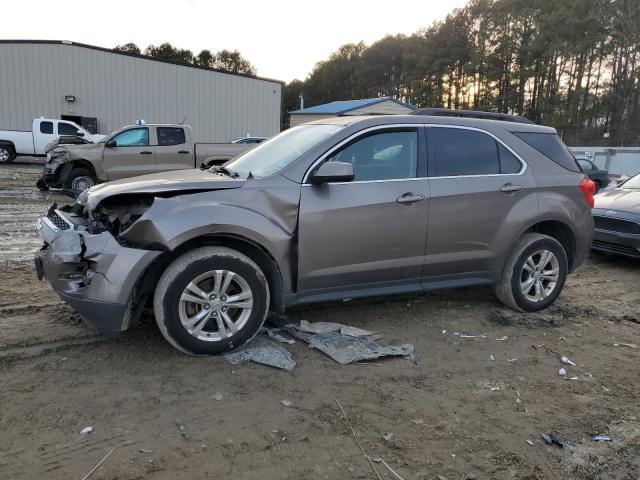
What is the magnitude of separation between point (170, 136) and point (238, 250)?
10.3 m

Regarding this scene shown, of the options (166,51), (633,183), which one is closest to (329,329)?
(633,183)

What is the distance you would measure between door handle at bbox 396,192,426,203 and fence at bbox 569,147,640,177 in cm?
2352

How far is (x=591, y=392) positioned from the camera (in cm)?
357

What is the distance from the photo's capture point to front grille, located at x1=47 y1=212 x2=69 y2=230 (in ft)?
12.7

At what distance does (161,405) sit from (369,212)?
6.95 ft

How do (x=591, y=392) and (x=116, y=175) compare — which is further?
(x=116, y=175)

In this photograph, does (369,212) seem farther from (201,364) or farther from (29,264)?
(29,264)

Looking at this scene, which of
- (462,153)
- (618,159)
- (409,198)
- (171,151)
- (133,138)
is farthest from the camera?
(618,159)

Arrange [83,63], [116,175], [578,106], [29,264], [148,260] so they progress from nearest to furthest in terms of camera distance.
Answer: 1. [148,260]
2. [29,264]
3. [116,175]
4. [83,63]
5. [578,106]

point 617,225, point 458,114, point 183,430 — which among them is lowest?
point 183,430

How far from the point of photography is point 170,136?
13211mm

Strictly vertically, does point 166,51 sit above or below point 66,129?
above

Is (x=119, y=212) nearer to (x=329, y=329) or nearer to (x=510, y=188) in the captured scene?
(x=329, y=329)

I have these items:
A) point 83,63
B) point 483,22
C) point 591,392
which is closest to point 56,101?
Answer: point 83,63
